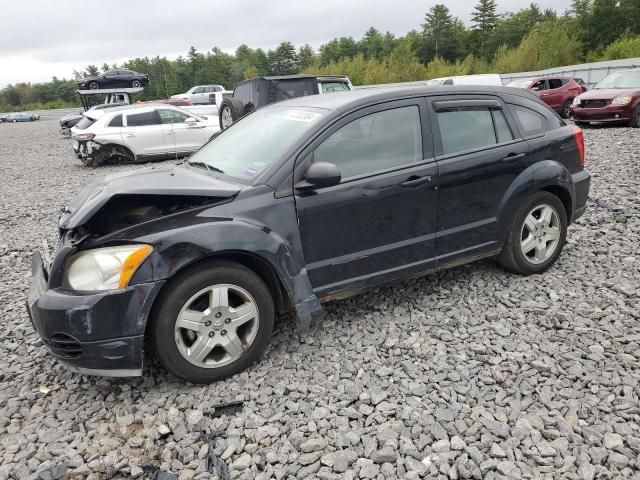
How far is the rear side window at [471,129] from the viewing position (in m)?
3.84

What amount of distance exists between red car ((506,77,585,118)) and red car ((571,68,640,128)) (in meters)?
3.60

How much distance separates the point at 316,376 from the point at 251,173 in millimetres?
1400

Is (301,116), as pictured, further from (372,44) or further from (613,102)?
(372,44)

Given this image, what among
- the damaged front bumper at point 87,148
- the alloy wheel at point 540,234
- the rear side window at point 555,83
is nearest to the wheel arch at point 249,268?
the alloy wheel at point 540,234

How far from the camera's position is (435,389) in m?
2.99

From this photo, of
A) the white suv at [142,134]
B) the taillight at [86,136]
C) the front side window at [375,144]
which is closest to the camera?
the front side window at [375,144]

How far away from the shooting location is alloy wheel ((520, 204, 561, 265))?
4285mm

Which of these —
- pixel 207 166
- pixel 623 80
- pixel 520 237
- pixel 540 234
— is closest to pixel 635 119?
pixel 623 80

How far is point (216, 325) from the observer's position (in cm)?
304

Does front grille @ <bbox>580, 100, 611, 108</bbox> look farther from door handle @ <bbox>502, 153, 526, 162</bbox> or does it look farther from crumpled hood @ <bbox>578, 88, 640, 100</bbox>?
door handle @ <bbox>502, 153, 526, 162</bbox>

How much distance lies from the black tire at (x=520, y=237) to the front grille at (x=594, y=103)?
10432 millimetres

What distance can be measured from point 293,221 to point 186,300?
83cm

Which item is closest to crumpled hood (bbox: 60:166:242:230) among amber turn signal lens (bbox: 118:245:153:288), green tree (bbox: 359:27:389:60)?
amber turn signal lens (bbox: 118:245:153:288)

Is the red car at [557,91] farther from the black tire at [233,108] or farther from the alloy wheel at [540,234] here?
the alloy wheel at [540,234]
